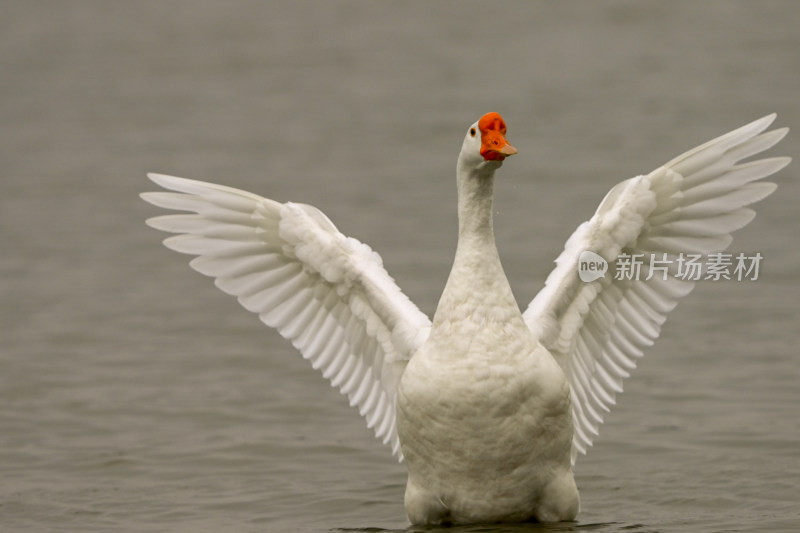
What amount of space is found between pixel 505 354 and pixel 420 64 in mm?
18742

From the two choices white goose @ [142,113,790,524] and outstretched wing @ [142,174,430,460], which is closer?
white goose @ [142,113,790,524]

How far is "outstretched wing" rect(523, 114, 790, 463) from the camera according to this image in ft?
32.8

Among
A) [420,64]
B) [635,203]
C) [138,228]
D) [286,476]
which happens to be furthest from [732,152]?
[420,64]

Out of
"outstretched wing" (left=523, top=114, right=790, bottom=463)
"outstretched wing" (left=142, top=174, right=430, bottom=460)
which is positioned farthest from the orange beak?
"outstretched wing" (left=142, top=174, right=430, bottom=460)

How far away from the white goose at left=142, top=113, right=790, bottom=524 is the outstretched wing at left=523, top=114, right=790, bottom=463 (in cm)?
1

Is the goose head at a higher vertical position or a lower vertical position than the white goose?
higher

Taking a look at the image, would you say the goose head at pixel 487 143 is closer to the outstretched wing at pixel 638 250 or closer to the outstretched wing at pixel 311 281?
the outstretched wing at pixel 638 250

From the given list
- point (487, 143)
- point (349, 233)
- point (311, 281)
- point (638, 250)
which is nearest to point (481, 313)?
point (487, 143)

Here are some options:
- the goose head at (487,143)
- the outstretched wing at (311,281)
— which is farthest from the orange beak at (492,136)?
the outstretched wing at (311,281)

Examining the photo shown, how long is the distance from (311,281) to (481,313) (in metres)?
1.64

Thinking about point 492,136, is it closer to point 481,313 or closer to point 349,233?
point 481,313

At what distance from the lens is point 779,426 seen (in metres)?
12.6

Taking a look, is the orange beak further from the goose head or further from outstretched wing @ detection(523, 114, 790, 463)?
outstretched wing @ detection(523, 114, 790, 463)

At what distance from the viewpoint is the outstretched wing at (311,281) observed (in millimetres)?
10195
